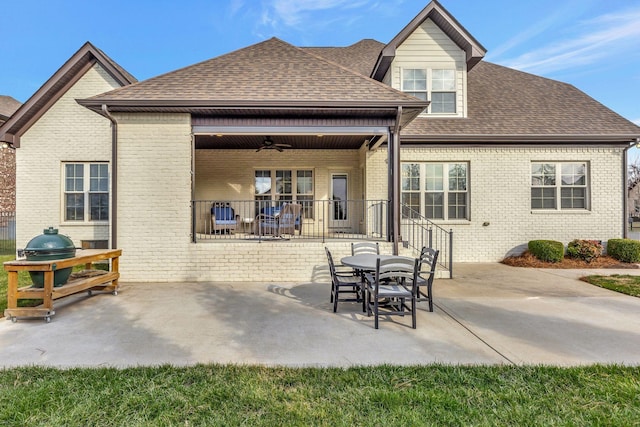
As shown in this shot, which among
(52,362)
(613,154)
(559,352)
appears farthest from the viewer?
(613,154)

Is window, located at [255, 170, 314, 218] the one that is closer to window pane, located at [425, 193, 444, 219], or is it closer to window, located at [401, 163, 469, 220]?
window, located at [401, 163, 469, 220]

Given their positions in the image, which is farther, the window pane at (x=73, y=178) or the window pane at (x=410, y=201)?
the window pane at (x=73, y=178)

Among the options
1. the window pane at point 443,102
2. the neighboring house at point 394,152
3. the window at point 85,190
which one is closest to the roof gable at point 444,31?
the neighboring house at point 394,152

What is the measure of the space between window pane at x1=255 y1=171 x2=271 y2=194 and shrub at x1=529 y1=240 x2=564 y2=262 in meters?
9.33

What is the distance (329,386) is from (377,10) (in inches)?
597

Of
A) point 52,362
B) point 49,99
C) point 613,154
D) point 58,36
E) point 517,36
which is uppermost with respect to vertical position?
point 58,36

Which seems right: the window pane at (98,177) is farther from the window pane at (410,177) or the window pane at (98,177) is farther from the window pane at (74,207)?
the window pane at (410,177)

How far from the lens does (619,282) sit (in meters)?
7.27

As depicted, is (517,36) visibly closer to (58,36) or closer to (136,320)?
(136,320)

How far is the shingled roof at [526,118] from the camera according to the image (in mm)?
9945

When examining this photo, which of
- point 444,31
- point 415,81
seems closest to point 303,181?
point 415,81

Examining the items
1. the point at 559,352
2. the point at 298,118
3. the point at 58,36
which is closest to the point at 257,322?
the point at 559,352

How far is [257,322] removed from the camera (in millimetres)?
4656

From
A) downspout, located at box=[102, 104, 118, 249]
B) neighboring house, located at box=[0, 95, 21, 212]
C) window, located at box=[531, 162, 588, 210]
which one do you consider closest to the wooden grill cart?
downspout, located at box=[102, 104, 118, 249]
